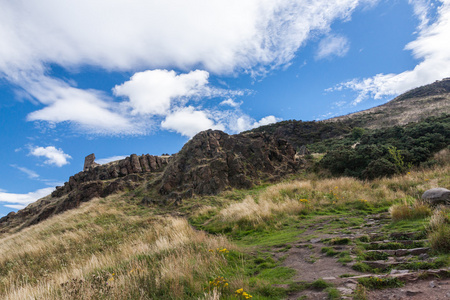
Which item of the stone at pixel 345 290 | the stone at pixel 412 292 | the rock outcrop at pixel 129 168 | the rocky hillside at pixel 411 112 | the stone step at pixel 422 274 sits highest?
the rocky hillside at pixel 411 112

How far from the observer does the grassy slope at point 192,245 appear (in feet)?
14.9

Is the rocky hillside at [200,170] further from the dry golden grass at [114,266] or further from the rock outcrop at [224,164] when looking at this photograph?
the dry golden grass at [114,266]

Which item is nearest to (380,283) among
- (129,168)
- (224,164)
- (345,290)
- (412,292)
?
(412,292)

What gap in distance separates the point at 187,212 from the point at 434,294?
A: 1404cm

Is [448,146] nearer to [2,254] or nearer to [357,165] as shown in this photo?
[357,165]

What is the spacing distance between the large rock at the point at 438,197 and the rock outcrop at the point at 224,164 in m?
13.2

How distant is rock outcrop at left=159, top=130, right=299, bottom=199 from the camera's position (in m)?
20.6

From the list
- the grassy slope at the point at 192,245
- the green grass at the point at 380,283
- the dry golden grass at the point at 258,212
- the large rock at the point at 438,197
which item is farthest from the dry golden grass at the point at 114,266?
the large rock at the point at 438,197

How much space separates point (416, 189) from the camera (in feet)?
37.3

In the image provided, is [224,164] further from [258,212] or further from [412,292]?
[412,292]

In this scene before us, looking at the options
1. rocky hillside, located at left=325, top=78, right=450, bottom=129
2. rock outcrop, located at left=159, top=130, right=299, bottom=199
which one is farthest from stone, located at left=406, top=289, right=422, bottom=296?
rocky hillside, located at left=325, top=78, right=450, bottom=129

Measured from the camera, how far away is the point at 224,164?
70.7ft

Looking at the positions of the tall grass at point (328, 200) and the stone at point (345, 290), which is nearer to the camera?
the stone at point (345, 290)

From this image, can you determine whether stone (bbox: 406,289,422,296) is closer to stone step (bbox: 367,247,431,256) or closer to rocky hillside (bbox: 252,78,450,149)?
stone step (bbox: 367,247,431,256)
